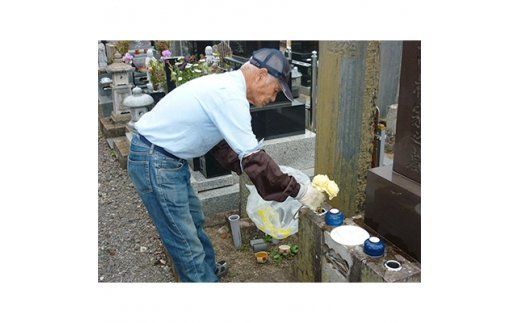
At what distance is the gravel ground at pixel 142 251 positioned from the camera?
11.7ft

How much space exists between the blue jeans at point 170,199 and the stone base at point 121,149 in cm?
292

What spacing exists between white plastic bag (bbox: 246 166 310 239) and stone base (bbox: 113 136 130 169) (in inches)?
110

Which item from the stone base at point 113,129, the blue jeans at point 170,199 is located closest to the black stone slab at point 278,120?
the blue jeans at point 170,199

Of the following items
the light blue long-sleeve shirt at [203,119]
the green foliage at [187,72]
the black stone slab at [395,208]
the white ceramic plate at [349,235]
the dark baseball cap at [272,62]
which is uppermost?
the dark baseball cap at [272,62]

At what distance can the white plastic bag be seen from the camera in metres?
3.35

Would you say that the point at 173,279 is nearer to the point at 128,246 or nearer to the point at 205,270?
the point at 205,270

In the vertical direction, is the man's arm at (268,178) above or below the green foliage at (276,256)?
above

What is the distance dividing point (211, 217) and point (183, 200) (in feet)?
4.73

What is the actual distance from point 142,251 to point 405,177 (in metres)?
2.38

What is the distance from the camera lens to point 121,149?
19.4 feet

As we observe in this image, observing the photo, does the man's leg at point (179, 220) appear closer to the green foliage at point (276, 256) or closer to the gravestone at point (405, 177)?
the green foliage at point (276, 256)

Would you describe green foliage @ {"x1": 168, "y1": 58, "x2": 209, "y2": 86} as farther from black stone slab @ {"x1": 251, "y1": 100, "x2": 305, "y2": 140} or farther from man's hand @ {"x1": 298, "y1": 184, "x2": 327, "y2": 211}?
man's hand @ {"x1": 298, "y1": 184, "x2": 327, "y2": 211}

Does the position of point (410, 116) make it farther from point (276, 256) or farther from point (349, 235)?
point (276, 256)

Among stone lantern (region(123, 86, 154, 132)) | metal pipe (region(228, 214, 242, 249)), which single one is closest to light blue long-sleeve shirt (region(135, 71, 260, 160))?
metal pipe (region(228, 214, 242, 249))
